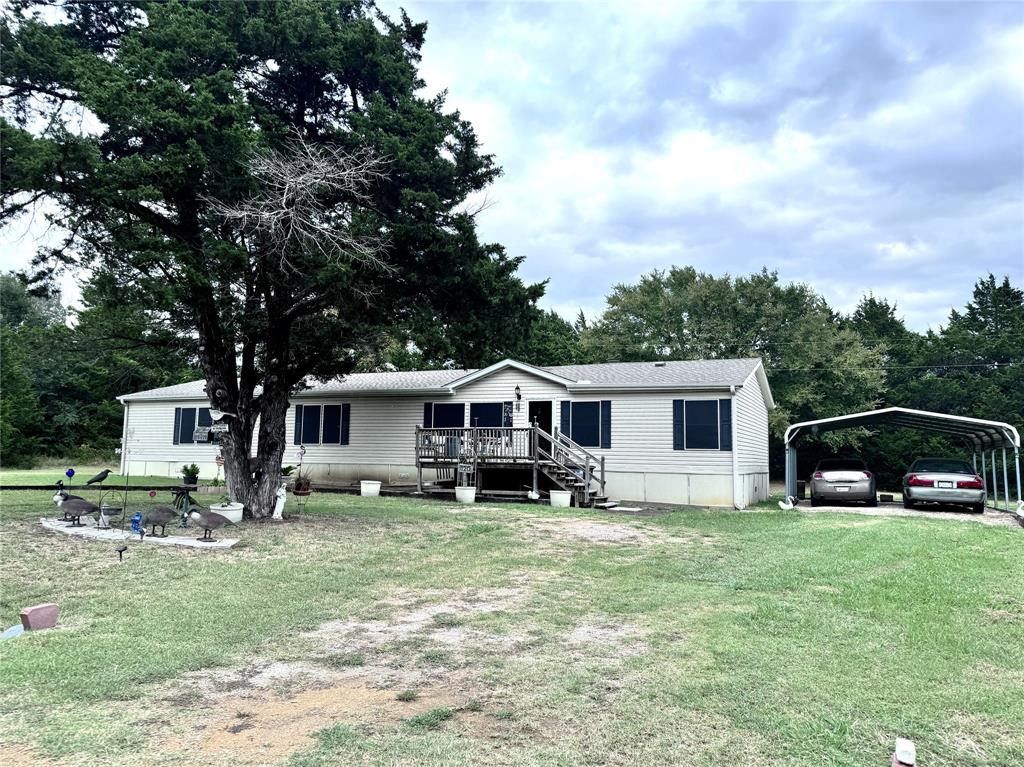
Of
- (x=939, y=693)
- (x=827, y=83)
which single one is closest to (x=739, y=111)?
(x=827, y=83)

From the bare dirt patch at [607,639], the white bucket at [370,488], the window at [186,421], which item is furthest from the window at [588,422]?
the window at [186,421]

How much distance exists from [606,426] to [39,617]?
14739 mm

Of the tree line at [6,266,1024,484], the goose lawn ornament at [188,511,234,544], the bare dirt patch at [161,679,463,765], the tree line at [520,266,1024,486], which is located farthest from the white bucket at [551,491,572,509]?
the bare dirt patch at [161,679,463,765]

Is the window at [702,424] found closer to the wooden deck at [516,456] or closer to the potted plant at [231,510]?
the wooden deck at [516,456]

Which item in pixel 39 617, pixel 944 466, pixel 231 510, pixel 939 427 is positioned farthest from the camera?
pixel 939 427

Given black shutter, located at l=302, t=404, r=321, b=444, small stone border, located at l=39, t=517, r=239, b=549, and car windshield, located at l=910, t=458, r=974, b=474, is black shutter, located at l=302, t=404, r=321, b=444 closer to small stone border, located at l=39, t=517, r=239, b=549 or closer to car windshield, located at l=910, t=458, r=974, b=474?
small stone border, located at l=39, t=517, r=239, b=549

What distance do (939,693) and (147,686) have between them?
4.79 meters

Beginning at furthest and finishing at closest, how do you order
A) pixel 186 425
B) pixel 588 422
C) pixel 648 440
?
pixel 186 425 → pixel 588 422 → pixel 648 440

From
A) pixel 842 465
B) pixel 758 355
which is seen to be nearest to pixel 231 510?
pixel 842 465

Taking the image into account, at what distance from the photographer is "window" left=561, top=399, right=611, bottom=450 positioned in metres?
18.3

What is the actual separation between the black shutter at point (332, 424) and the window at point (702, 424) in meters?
11.6

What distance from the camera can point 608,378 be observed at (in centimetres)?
1888

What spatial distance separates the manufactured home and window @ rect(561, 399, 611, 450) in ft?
0.10

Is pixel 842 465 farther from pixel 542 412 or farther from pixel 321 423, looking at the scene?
pixel 321 423
